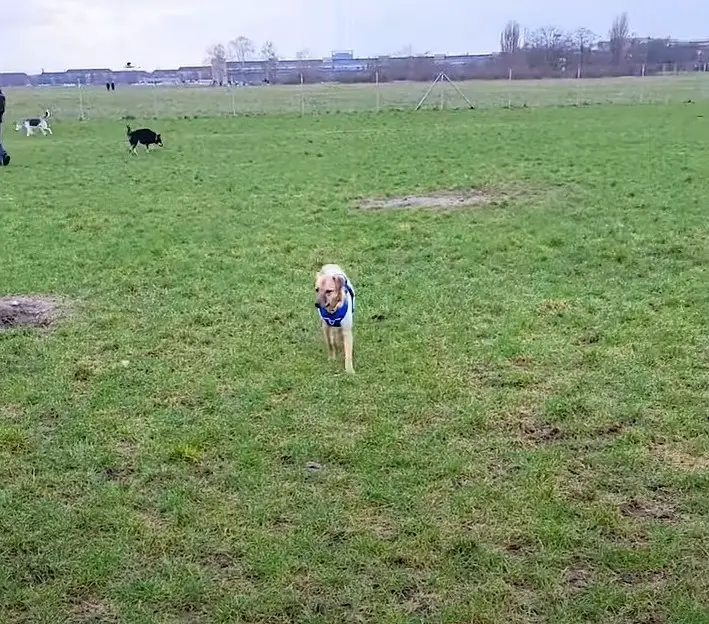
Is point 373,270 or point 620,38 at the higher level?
point 620,38

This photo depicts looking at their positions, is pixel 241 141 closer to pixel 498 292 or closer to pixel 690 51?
pixel 498 292

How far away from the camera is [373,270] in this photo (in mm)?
7102

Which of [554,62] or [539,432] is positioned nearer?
[539,432]

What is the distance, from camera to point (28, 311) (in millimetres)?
6121

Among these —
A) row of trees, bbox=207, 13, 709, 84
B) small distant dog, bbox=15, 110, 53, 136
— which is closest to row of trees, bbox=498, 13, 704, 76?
row of trees, bbox=207, 13, 709, 84

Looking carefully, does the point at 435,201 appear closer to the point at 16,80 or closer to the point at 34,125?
the point at 34,125

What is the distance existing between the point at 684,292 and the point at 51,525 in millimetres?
4752

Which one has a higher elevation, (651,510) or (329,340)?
(329,340)

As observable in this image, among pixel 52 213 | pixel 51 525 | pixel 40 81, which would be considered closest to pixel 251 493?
pixel 51 525

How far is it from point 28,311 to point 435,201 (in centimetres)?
563

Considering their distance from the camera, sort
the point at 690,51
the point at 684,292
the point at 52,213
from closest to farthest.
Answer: the point at 684,292, the point at 52,213, the point at 690,51

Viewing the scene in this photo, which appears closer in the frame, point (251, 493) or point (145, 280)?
point (251, 493)

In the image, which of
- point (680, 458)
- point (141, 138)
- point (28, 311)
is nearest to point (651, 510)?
point (680, 458)

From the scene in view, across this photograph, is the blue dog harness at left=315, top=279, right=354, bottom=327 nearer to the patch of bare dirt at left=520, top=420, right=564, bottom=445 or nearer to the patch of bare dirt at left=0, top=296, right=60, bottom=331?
the patch of bare dirt at left=520, top=420, right=564, bottom=445
